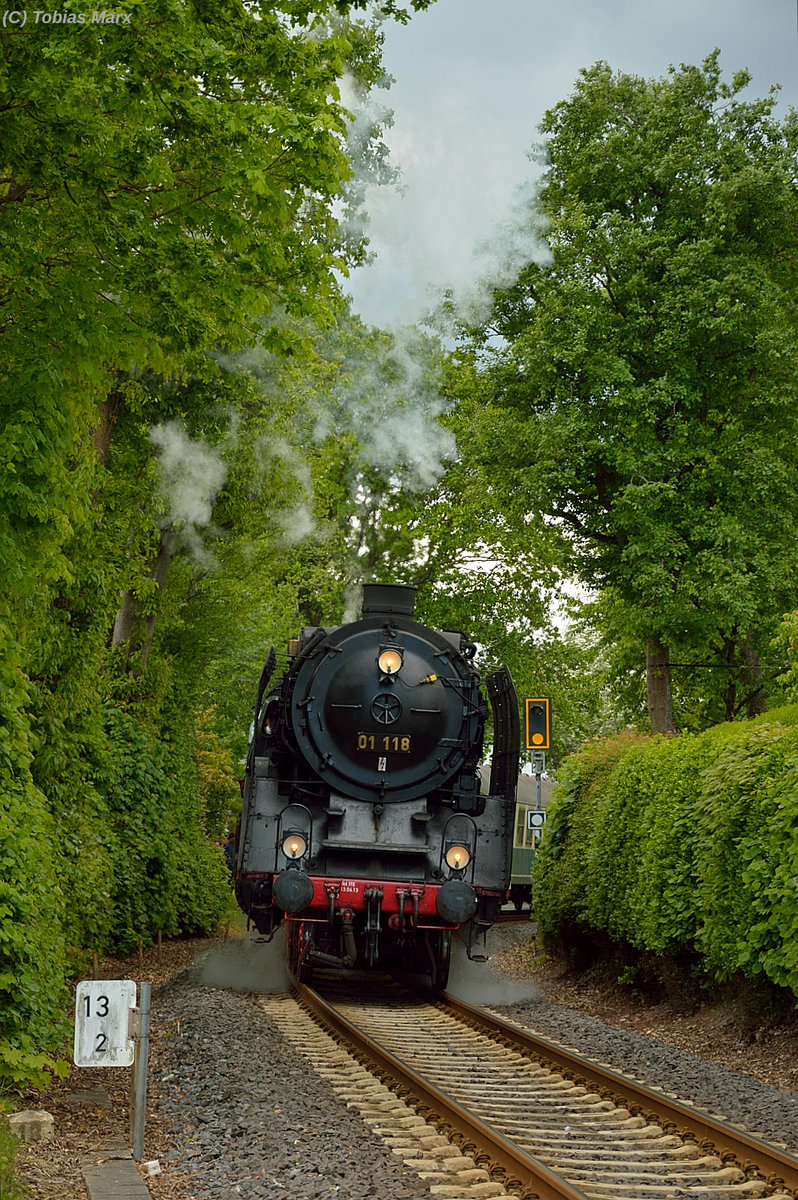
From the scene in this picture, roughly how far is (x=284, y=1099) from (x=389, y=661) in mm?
5011

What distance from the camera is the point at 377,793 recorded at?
38.0 ft

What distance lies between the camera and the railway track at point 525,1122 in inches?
226

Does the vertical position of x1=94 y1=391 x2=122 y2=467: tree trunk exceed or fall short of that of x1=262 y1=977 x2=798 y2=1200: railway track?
it exceeds it

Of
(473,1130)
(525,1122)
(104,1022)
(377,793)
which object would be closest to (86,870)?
(377,793)

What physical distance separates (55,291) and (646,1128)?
595 centimetres

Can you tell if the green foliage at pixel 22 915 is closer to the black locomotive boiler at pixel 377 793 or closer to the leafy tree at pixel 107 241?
the leafy tree at pixel 107 241

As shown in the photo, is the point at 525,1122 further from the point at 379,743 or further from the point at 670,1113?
the point at 379,743

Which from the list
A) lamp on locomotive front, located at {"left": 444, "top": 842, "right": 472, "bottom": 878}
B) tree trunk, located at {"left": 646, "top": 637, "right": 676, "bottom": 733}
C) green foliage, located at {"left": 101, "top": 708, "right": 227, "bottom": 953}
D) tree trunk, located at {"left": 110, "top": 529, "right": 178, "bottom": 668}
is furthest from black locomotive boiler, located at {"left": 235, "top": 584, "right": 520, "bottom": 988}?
tree trunk, located at {"left": 646, "top": 637, "right": 676, "bottom": 733}

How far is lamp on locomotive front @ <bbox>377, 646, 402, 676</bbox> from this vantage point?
11688 millimetres

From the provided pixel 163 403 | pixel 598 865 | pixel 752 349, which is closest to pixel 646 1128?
pixel 598 865

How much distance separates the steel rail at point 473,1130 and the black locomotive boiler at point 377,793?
1650mm

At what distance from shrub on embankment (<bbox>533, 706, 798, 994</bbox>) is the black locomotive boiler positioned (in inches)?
63.5

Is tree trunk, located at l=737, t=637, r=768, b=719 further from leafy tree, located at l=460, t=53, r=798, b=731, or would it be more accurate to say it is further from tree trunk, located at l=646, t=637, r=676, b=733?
tree trunk, located at l=646, t=637, r=676, b=733

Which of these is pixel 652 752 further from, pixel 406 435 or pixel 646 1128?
pixel 406 435
